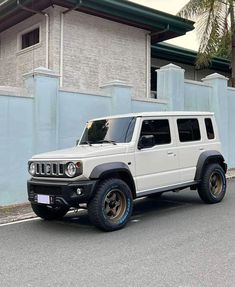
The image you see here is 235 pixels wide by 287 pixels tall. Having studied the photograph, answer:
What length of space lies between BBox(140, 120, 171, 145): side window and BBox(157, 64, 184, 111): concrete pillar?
546 cm

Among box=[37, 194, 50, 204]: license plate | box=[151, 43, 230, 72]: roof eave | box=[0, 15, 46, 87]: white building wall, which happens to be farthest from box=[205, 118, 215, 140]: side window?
box=[151, 43, 230, 72]: roof eave

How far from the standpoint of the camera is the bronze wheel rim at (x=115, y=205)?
7.16m

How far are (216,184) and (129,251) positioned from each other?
13.9 ft

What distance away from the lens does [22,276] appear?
4.92m

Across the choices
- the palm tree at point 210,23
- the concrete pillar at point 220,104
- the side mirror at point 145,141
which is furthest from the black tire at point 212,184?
the palm tree at point 210,23

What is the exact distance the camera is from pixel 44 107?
10445mm

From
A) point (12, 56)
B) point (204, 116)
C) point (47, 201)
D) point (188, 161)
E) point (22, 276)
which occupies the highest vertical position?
point (12, 56)

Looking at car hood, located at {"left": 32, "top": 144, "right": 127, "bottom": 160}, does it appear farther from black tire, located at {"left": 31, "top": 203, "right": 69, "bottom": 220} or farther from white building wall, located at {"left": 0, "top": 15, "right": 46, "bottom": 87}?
white building wall, located at {"left": 0, "top": 15, "right": 46, "bottom": 87}

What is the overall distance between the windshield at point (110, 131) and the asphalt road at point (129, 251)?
5.03 feet

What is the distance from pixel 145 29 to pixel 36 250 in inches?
499

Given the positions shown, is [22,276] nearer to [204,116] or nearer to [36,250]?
[36,250]

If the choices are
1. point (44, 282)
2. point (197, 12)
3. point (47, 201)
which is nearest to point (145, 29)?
point (197, 12)

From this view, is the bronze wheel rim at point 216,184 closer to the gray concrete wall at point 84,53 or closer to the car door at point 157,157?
the car door at point 157,157

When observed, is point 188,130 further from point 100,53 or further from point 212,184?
point 100,53
